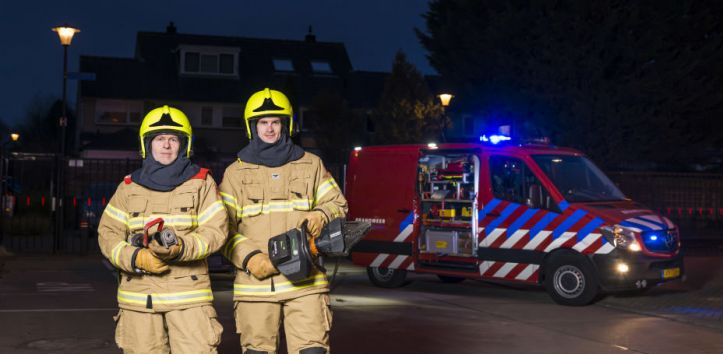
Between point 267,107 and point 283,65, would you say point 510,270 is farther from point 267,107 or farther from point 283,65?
point 283,65

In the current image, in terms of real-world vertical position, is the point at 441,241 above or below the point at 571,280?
above

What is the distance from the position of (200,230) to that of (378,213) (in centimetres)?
970

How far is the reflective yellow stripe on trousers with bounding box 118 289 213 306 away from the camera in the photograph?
18.8 ft

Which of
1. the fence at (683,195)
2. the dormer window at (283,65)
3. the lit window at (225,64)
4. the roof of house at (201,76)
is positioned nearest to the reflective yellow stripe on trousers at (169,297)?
the fence at (683,195)

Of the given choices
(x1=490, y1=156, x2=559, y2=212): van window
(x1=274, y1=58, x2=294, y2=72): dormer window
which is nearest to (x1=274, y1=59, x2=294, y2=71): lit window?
(x1=274, y1=58, x2=294, y2=72): dormer window

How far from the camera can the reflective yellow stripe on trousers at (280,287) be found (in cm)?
605

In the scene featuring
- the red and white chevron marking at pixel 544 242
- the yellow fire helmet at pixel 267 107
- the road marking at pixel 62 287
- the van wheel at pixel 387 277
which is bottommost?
the road marking at pixel 62 287

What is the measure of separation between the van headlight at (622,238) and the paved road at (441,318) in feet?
2.59

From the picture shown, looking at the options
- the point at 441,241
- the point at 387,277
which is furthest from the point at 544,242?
the point at 387,277

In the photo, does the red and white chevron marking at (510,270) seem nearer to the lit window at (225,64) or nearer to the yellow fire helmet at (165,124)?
the yellow fire helmet at (165,124)

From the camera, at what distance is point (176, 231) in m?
5.84

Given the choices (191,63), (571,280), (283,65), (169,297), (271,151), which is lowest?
(571,280)

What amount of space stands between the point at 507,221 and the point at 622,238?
166 centimetres

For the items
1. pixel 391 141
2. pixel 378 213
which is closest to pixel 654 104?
pixel 391 141
